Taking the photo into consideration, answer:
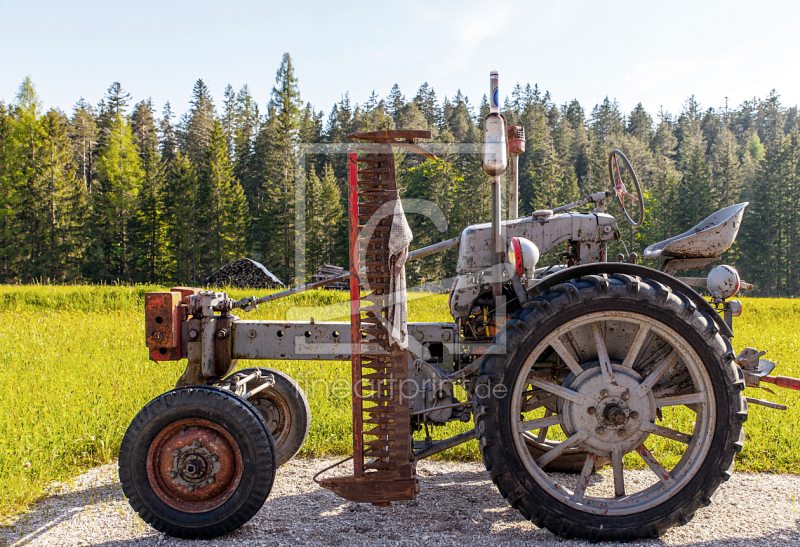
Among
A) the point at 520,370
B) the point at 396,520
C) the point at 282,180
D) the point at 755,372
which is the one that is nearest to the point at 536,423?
the point at 520,370

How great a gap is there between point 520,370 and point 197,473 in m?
2.13

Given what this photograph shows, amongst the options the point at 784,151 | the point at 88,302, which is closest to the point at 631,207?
the point at 784,151

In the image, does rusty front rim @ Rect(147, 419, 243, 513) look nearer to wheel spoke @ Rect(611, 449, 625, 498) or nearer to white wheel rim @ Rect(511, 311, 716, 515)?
white wheel rim @ Rect(511, 311, 716, 515)

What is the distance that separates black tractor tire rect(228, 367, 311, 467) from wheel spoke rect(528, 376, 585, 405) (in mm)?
2265

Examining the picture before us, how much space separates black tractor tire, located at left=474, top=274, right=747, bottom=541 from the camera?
337 cm

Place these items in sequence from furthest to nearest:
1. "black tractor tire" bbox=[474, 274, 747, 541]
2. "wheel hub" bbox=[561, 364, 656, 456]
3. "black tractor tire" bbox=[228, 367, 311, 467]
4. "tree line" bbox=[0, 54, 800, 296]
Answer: "tree line" bbox=[0, 54, 800, 296]
"black tractor tire" bbox=[228, 367, 311, 467]
"wheel hub" bbox=[561, 364, 656, 456]
"black tractor tire" bbox=[474, 274, 747, 541]

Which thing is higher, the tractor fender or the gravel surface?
the tractor fender

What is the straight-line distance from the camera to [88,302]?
15305mm

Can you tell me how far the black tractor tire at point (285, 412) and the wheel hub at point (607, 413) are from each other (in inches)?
96.2

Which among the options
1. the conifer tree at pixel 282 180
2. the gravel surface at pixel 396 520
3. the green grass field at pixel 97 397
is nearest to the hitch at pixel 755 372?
the gravel surface at pixel 396 520

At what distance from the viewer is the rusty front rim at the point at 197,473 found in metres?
3.49

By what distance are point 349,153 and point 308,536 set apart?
96.9 inches

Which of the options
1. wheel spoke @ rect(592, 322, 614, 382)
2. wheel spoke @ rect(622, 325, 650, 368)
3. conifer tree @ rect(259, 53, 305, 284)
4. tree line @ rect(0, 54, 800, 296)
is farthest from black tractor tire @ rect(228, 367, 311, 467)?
conifer tree @ rect(259, 53, 305, 284)

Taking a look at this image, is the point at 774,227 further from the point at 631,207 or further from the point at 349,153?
the point at 349,153
